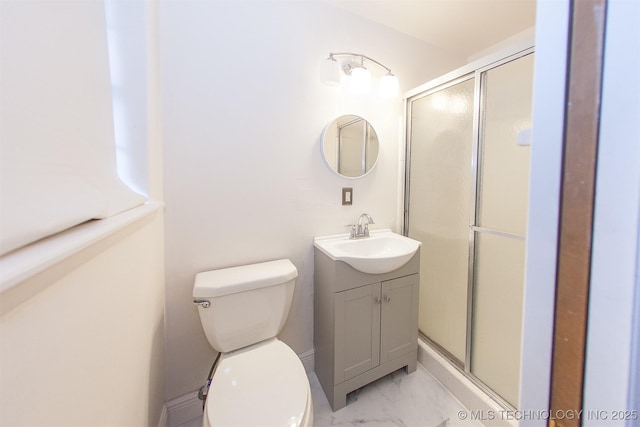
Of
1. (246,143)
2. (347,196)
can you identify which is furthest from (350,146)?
(246,143)

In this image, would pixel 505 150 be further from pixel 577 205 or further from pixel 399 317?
pixel 577 205

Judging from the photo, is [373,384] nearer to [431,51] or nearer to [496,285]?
[496,285]

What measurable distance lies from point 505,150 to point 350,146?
2.74 feet

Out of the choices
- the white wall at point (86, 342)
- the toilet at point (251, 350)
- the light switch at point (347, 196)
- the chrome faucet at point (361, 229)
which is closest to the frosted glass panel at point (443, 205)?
the chrome faucet at point (361, 229)

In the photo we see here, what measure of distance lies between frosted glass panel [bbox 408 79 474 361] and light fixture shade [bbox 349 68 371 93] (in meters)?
0.46

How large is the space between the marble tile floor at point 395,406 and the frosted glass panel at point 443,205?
10.6 inches

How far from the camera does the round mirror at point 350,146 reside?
4.97ft

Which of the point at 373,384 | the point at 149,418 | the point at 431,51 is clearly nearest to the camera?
the point at 149,418

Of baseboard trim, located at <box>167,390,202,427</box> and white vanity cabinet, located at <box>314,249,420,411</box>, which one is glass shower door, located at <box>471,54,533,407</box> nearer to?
white vanity cabinet, located at <box>314,249,420,411</box>

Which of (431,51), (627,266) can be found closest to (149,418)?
(627,266)

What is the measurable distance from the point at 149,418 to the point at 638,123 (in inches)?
58.2

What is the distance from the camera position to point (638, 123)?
24cm

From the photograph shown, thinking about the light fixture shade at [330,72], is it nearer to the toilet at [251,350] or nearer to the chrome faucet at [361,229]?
the chrome faucet at [361,229]

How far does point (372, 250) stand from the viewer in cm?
158
